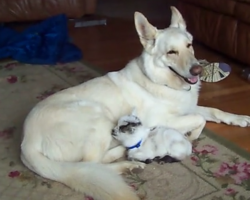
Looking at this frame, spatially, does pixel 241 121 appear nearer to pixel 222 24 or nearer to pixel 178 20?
pixel 178 20

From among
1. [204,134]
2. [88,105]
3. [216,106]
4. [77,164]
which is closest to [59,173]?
[77,164]

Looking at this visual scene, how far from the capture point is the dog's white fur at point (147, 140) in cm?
184

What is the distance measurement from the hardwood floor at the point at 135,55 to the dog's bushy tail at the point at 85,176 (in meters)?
0.79

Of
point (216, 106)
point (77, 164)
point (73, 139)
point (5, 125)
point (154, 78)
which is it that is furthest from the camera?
point (216, 106)

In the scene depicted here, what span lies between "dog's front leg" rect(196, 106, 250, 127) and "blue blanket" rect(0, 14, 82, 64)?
56.6 inches

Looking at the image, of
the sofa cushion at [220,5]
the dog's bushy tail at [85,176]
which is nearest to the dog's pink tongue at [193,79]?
the dog's bushy tail at [85,176]

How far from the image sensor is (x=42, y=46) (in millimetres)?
3451

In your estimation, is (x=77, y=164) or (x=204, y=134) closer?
(x=77, y=164)

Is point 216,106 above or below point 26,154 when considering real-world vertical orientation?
below

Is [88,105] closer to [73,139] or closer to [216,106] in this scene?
[73,139]

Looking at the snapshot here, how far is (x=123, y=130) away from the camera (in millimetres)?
1838

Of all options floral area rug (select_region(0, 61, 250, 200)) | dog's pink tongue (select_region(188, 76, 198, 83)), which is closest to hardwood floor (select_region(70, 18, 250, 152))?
floral area rug (select_region(0, 61, 250, 200))

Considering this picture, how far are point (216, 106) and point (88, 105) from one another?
908mm

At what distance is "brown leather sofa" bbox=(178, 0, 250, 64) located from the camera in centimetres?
290
